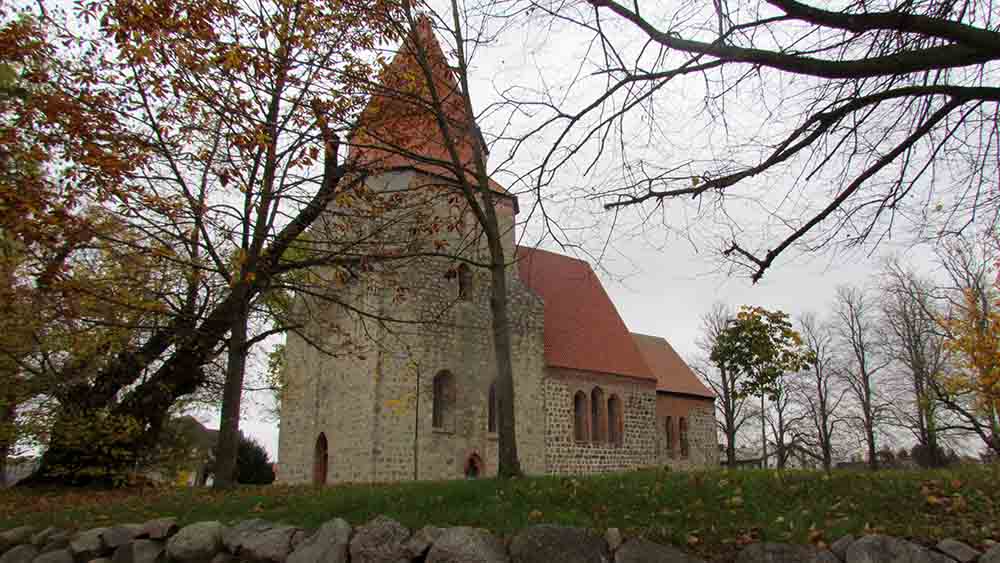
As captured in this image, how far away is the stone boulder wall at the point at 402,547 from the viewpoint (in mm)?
5617

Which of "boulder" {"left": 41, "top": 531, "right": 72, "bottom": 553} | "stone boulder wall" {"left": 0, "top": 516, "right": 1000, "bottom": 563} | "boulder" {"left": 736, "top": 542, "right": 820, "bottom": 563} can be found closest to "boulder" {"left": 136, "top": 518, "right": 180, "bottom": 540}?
"stone boulder wall" {"left": 0, "top": 516, "right": 1000, "bottom": 563}

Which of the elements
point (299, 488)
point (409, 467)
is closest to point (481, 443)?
point (409, 467)

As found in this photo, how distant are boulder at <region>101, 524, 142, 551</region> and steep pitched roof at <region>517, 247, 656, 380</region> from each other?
51.9 feet

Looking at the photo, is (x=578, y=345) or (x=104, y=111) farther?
(x=578, y=345)

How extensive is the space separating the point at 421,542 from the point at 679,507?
2.66 metres

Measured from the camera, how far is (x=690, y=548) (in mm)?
5832

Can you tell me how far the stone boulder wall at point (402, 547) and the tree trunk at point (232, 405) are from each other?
271cm

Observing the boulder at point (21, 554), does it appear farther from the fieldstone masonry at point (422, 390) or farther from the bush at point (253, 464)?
the bush at point (253, 464)

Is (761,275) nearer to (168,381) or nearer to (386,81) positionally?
(386,81)

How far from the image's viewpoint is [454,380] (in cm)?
1944

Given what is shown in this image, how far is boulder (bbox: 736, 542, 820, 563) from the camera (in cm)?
555

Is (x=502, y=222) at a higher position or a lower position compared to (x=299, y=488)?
higher

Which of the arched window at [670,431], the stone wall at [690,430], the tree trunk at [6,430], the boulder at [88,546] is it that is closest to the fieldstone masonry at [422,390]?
the stone wall at [690,430]

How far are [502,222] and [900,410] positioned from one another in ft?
83.9
